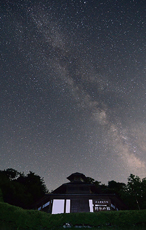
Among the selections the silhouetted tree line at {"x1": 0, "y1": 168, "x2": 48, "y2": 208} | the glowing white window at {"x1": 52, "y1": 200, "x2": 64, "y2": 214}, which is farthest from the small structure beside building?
the silhouetted tree line at {"x1": 0, "y1": 168, "x2": 48, "y2": 208}

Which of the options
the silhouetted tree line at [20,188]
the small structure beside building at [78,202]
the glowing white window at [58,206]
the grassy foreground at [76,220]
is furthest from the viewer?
the silhouetted tree line at [20,188]

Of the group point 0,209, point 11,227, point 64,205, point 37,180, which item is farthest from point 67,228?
point 37,180

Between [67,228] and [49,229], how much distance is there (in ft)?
5.72

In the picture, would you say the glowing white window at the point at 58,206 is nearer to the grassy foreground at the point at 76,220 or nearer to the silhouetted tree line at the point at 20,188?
the silhouetted tree line at the point at 20,188

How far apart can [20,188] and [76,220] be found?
26.1m

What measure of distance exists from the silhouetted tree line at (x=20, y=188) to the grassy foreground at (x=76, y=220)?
1238 cm

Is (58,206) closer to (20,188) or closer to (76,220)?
(76,220)

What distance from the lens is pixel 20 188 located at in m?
38.1

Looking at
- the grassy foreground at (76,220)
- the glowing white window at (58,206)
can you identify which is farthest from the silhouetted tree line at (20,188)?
the grassy foreground at (76,220)

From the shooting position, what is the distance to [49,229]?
615 inches

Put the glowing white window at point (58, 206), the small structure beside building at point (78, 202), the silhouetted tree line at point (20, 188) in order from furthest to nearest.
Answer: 1. the silhouetted tree line at point (20, 188)
2. the glowing white window at point (58, 206)
3. the small structure beside building at point (78, 202)

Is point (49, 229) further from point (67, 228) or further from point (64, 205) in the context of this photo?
point (64, 205)

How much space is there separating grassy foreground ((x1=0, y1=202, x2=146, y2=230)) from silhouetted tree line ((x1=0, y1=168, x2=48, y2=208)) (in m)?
Answer: 12.4

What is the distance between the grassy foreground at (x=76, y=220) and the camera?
15648mm
